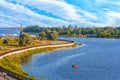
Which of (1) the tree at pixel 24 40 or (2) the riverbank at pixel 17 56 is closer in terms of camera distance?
(2) the riverbank at pixel 17 56

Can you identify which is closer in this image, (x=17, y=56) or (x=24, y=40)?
(x=17, y=56)

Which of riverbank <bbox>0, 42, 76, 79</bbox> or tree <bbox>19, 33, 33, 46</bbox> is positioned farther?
tree <bbox>19, 33, 33, 46</bbox>

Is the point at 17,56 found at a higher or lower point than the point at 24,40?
lower

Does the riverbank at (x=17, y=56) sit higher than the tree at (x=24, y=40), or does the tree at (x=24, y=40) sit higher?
the tree at (x=24, y=40)

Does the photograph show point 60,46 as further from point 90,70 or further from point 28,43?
point 90,70

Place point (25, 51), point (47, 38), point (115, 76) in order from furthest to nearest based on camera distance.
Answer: point (47, 38) < point (25, 51) < point (115, 76)

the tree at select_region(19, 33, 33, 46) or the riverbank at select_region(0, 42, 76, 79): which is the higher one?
the tree at select_region(19, 33, 33, 46)

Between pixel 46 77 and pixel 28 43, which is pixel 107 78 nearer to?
pixel 46 77

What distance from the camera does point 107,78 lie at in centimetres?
5531

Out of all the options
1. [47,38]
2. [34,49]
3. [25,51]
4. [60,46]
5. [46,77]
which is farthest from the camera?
[47,38]

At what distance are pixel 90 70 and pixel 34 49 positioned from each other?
42087 millimetres

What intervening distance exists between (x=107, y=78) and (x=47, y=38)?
107426 mm

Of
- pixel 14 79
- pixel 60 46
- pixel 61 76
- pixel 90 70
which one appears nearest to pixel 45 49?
pixel 60 46

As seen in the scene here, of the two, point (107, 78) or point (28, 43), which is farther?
point (28, 43)
